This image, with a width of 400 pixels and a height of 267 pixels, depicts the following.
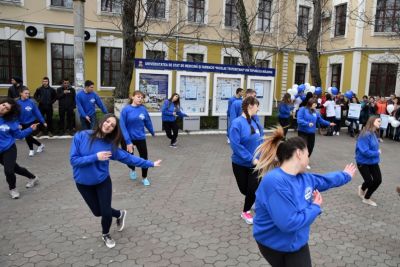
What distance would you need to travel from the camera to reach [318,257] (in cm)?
430

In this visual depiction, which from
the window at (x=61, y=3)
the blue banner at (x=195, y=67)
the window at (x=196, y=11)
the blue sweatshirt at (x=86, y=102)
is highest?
the window at (x=196, y=11)

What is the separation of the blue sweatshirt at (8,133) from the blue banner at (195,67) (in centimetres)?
667

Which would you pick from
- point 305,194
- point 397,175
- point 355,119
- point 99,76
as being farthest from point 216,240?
point 99,76

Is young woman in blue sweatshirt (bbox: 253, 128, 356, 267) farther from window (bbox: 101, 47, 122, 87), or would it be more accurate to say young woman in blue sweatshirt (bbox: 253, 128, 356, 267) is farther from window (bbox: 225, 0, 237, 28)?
window (bbox: 225, 0, 237, 28)

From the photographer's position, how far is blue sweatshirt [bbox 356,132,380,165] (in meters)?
5.91

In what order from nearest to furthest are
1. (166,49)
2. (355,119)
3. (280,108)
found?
(280,108) < (355,119) < (166,49)

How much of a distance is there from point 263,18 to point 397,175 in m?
21.0

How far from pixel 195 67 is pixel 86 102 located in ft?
17.0

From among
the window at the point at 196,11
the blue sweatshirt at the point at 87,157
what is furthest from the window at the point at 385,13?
the blue sweatshirt at the point at 87,157

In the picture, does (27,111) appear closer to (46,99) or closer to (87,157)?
(46,99)

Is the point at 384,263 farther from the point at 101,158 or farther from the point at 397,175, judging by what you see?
the point at 397,175

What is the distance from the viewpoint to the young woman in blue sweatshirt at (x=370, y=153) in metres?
5.91

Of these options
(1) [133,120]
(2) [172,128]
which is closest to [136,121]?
(1) [133,120]

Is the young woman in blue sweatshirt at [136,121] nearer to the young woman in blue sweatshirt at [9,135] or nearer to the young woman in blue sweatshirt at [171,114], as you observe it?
the young woman in blue sweatshirt at [9,135]
